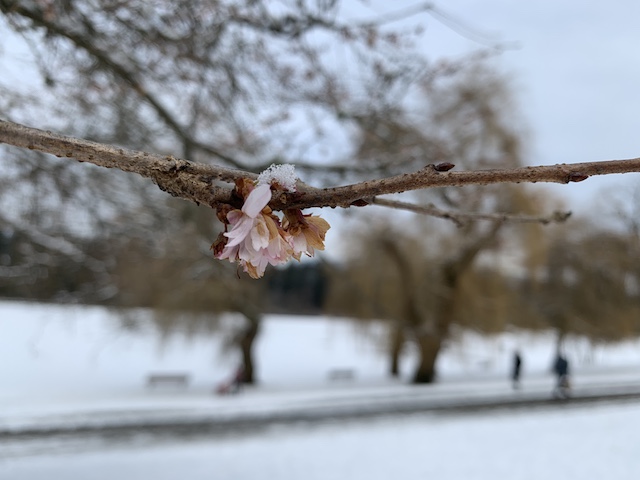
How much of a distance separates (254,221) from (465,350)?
1845 centimetres

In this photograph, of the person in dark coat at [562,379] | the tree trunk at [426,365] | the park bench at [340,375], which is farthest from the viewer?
the park bench at [340,375]

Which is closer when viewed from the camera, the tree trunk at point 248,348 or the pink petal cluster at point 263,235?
the pink petal cluster at point 263,235

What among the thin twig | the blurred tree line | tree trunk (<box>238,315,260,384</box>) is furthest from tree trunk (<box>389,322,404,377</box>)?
the thin twig

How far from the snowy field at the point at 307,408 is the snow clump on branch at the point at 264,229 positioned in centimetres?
413

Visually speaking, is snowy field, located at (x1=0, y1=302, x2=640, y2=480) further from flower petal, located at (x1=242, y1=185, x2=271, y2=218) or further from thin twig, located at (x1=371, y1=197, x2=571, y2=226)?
flower petal, located at (x1=242, y1=185, x2=271, y2=218)

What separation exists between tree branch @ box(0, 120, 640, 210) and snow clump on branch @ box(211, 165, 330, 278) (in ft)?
0.11

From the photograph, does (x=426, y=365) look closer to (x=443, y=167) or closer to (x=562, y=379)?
(x=562, y=379)

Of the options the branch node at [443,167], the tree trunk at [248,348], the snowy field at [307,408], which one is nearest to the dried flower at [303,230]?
the branch node at [443,167]

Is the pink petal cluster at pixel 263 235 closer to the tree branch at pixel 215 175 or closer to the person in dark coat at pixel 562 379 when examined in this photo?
the tree branch at pixel 215 175

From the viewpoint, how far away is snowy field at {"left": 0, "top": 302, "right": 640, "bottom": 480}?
25.0 ft

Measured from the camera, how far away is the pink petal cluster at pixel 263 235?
120 centimetres

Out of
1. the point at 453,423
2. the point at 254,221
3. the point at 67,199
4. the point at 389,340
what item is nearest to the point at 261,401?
the point at 453,423

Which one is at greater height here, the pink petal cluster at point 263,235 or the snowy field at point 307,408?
the pink petal cluster at point 263,235

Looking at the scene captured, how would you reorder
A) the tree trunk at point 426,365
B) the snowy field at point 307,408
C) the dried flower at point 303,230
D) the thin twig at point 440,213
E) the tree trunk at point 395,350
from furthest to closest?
the tree trunk at point 395,350
the tree trunk at point 426,365
the snowy field at point 307,408
the thin twig at point 440,213
the dried flower at point 303,230
